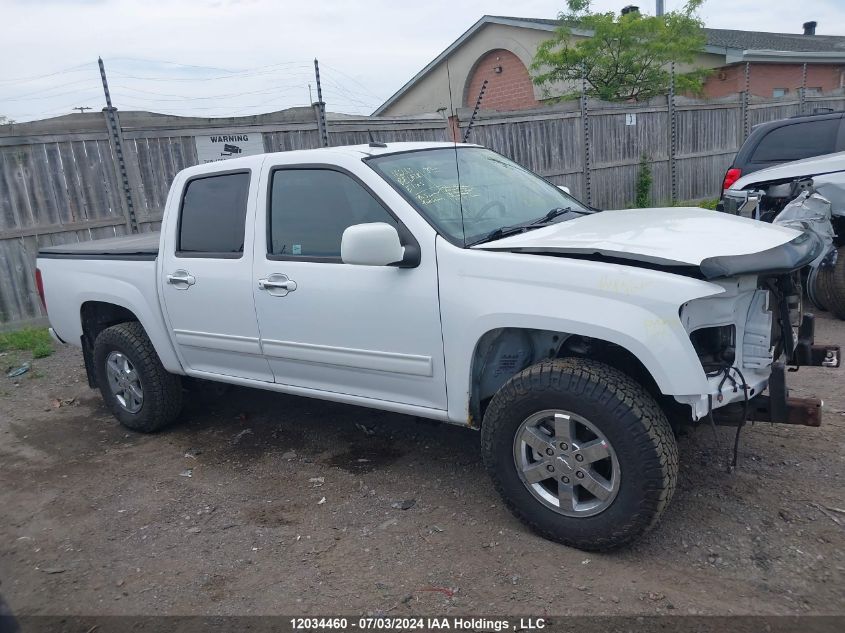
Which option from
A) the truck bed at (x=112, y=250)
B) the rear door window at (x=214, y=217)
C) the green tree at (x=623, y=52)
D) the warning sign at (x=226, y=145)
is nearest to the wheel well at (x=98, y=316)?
the truck bed at (x=112, y=250)

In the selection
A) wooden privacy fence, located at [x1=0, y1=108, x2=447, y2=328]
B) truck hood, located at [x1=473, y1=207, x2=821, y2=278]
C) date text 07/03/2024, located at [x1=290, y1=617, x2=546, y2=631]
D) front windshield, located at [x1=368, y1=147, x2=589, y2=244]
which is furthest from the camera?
wooden privacy fence, located at [x1=0, y1=108, x2=447, y2=328]

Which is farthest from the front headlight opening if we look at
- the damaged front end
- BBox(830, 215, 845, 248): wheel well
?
BBox(830, 215, 845, 248): wheel well

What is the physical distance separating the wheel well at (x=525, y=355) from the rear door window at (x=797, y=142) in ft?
18.7

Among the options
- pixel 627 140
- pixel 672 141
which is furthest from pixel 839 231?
pixel 672 141

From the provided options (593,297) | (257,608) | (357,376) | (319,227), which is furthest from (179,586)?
(593,297)

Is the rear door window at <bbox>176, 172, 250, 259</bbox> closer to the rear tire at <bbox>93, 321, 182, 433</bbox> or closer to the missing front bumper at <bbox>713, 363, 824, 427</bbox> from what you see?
the rear tire at <bbox>93, 321, 182, 433</bbox>

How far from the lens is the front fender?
9.32 feet

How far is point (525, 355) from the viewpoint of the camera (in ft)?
11.5

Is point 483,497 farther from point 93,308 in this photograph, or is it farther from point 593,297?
point 93,308

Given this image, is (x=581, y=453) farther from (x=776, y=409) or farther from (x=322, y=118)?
(x=322, y=118)

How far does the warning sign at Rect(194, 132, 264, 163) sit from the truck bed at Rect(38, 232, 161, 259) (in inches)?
126

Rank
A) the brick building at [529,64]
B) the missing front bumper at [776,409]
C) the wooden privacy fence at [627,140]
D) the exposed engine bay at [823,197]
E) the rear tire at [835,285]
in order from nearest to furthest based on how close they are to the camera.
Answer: the missing front bumper at [776,409], the exposed engine bay at [823,197], the rear tire at [835,285], the wooden privacy fence at [627,140], the brick building at [529,64]

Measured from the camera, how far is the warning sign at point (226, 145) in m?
8.91

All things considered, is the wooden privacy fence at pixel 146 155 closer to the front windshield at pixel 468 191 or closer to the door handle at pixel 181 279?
the door handle at pixel 181 279
